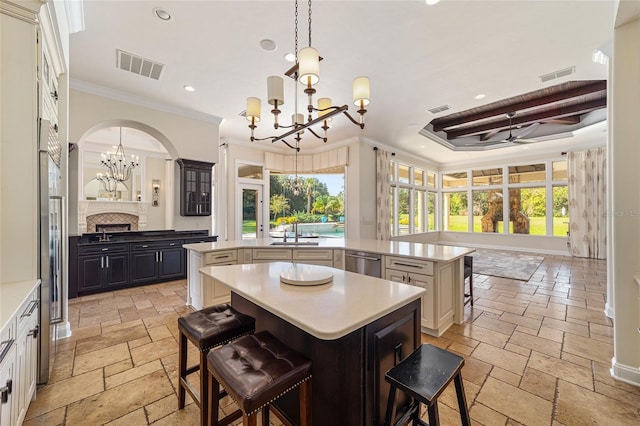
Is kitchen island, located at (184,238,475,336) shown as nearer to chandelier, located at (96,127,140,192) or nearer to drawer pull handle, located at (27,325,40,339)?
drawer pull handle, located at (27,325,40,339)

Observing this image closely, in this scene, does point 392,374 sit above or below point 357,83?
below

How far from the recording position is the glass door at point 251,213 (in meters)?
6.79

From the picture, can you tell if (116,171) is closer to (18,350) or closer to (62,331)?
(62,331)

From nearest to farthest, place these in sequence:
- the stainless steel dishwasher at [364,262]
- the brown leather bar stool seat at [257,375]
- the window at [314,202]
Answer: the brown leather bar stool seat at [257,375], the stainless steel dishwasher at [364,262], the window at [314,202]

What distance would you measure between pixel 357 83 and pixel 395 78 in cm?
175

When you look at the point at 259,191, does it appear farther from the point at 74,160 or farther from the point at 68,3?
the point at 68,3

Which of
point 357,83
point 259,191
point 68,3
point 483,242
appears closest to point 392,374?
point 357,83

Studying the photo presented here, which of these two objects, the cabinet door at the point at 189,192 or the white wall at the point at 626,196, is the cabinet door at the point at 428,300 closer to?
the white wall at the point at 626,196

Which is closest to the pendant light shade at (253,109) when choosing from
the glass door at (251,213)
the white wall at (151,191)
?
the glass door at (251,213)

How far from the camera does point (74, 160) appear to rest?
388cm

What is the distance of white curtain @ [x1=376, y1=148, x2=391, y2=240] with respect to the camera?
22.6ft

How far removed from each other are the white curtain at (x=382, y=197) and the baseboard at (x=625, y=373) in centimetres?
Answer: 485

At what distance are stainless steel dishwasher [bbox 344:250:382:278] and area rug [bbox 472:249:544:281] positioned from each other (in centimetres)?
346

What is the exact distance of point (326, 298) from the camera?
4.62ft
